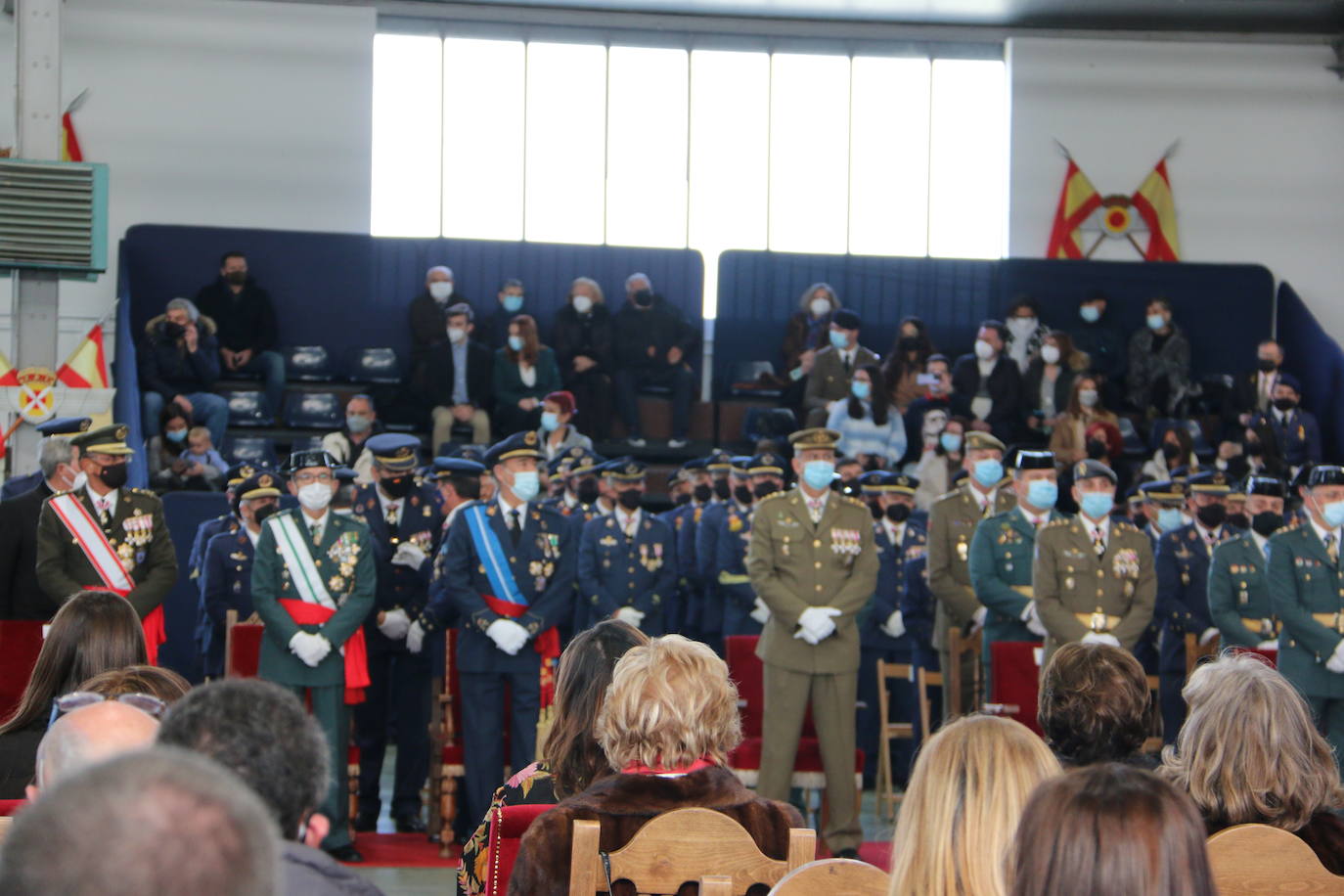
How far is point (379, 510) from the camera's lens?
319 inches

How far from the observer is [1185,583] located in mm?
8625

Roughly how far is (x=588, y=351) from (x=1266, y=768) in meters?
10.6

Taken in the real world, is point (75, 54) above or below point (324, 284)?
above

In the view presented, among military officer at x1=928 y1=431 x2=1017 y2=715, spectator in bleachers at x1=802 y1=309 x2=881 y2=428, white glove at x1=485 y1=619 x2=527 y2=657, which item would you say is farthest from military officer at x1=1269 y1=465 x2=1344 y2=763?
spectator in bleachers at x1=802 y1=309 x2=881 y2=428

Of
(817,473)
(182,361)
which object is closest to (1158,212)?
(182,361)

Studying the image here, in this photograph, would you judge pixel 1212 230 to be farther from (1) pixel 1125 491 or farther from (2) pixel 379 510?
(2) pixel 379 510

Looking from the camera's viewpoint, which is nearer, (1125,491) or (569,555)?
(569,555)

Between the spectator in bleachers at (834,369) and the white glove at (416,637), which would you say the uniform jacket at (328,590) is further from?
the spectator in bleachers at (834,369)

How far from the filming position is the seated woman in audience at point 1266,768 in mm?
2961

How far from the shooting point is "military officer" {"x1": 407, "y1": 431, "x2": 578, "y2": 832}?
6637 mm

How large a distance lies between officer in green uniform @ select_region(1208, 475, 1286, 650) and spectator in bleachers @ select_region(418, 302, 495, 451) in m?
6.62

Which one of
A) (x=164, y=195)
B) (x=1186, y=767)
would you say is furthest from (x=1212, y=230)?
(x=1186, y=767)

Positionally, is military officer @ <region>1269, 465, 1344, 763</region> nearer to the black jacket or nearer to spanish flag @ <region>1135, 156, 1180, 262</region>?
spanish flag @ <region>1135, 156, 1180, 262</region>

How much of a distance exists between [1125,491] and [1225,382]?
2.18 metres
